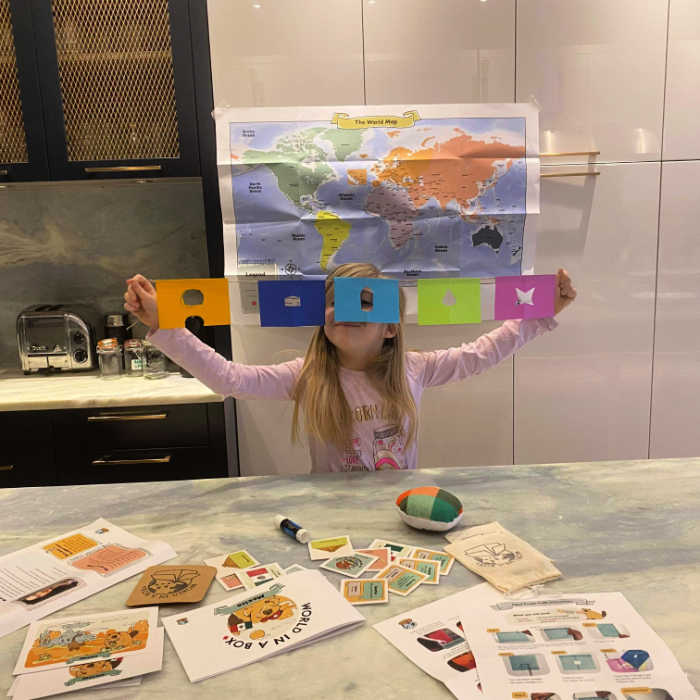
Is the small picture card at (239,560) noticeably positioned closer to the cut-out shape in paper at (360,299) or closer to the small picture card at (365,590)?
the small picture card at (365,590)

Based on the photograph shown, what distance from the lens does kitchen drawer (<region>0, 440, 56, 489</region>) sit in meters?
2.44

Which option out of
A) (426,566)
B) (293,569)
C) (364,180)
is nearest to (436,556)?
(426,566)

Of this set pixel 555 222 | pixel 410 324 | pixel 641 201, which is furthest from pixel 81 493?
pixel 641 201

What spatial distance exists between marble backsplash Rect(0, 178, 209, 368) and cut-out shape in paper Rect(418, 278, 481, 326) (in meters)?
1.66

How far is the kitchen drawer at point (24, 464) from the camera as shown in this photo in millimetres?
2443

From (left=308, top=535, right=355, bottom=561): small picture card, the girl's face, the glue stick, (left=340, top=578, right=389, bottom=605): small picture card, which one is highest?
the girl's face

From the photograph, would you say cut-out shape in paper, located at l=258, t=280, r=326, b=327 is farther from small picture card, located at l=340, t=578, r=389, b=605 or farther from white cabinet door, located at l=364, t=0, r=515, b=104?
white cabinet door, located at l=364, t=0, r=515, b=104

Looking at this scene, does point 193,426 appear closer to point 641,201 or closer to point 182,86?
point 182,86

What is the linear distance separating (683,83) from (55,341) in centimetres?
266

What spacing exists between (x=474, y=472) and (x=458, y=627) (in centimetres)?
59

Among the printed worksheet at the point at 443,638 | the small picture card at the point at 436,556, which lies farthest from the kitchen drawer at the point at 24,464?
the printed worksheet at the point at 443,638

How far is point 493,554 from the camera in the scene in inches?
46.4

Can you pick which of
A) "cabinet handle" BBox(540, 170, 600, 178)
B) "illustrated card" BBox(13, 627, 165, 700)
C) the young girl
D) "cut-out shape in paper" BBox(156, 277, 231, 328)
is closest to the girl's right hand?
"cut-out shape in paper" BBox(156, 277, 231, 328)

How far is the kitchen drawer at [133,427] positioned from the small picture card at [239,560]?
1.29m
